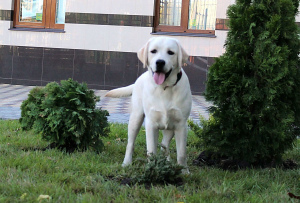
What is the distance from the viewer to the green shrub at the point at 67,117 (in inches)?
196

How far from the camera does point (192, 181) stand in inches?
158

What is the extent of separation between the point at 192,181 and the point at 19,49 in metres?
11.6

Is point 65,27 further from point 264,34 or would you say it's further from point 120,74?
point 264,34

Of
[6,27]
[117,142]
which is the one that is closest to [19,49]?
[6,27]

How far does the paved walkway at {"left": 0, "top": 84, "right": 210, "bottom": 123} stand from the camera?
8508 mm

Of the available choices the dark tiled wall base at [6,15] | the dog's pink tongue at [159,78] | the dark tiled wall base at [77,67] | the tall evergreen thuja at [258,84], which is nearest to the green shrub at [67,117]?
the dog's pink tongue at [159,78]

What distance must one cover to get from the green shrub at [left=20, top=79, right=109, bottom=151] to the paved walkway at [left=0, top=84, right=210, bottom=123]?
9.30 ft

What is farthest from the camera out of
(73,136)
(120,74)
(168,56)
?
(120,74)

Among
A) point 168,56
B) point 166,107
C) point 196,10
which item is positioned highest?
point 196,10

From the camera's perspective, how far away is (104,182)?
12.5ft

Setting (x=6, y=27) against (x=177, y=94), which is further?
(x=6, y=27)

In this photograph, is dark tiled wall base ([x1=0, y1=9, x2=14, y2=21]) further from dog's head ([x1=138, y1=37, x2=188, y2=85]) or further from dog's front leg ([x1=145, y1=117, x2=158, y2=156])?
dog's front leg ([x1=145, y1=117, x2=158, y2=156])

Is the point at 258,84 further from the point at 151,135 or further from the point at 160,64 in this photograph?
the point at 151,135

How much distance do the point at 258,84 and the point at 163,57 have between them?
114 centimetres
